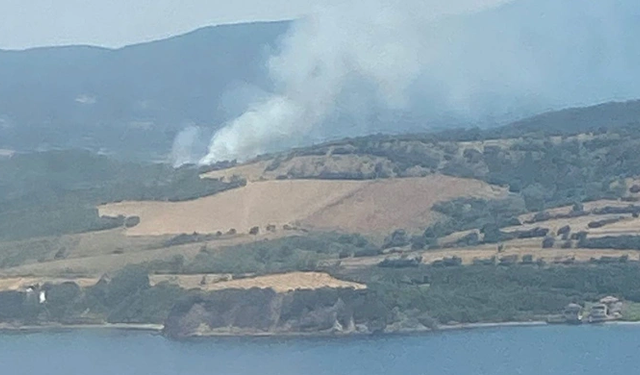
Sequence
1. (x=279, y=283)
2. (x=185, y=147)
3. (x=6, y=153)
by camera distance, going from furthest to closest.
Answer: (x=6, y=153) < (x=185, y=147) < (x=279, y=283)

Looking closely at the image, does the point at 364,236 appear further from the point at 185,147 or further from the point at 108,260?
the point at 185,147

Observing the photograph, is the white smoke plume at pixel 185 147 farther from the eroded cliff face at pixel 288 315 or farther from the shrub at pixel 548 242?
Result: the eroded cliff face at pixel 288 315

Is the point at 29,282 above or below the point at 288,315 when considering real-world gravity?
above

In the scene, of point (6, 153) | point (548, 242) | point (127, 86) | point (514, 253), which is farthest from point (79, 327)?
point (127, 86)

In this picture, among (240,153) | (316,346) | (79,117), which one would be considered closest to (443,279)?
(316,346)

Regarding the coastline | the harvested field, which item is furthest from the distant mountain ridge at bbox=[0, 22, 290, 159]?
the harvested field
